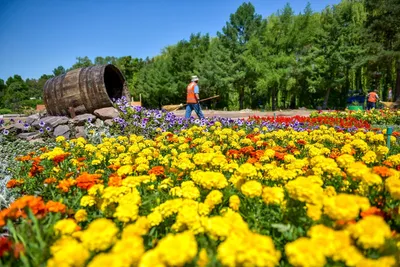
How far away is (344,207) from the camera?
1.32m

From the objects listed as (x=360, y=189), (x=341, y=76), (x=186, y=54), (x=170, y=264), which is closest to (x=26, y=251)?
(x=170, y=264)

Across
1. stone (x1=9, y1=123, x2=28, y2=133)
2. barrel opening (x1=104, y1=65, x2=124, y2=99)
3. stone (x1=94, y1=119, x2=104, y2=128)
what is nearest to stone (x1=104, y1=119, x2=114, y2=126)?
stone (x1=94, y1=119, x2=104, y2=128)

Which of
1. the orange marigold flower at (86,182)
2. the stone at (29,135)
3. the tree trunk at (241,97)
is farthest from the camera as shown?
the tree trunk at (241,97)

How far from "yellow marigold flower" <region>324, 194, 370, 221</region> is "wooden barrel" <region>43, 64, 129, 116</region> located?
7559mm

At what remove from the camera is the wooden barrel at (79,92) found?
26.8 ft

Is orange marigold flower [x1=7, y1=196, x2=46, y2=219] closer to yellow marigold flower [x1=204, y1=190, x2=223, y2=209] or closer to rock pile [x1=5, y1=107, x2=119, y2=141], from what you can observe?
yellow marigold flower [x1=204, y1=190, x2=223, y2=209]

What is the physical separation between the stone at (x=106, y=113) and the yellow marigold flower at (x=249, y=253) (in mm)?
6931

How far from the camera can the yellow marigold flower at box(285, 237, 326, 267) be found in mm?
1052

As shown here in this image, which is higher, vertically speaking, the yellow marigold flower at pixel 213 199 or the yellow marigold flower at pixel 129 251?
the yellow marigold flower at pixel 129 251

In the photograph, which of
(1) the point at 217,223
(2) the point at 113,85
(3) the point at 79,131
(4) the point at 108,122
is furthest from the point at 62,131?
(1) the point at 217,223

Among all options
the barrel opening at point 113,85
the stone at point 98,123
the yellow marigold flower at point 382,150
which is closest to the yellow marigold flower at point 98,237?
the yellow marigold flower at point 382,150

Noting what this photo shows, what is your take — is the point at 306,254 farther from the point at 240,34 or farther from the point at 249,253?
the point at 240,34

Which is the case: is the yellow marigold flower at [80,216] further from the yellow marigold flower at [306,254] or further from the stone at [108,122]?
the stone at [108,122]

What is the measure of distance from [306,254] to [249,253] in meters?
0.22
